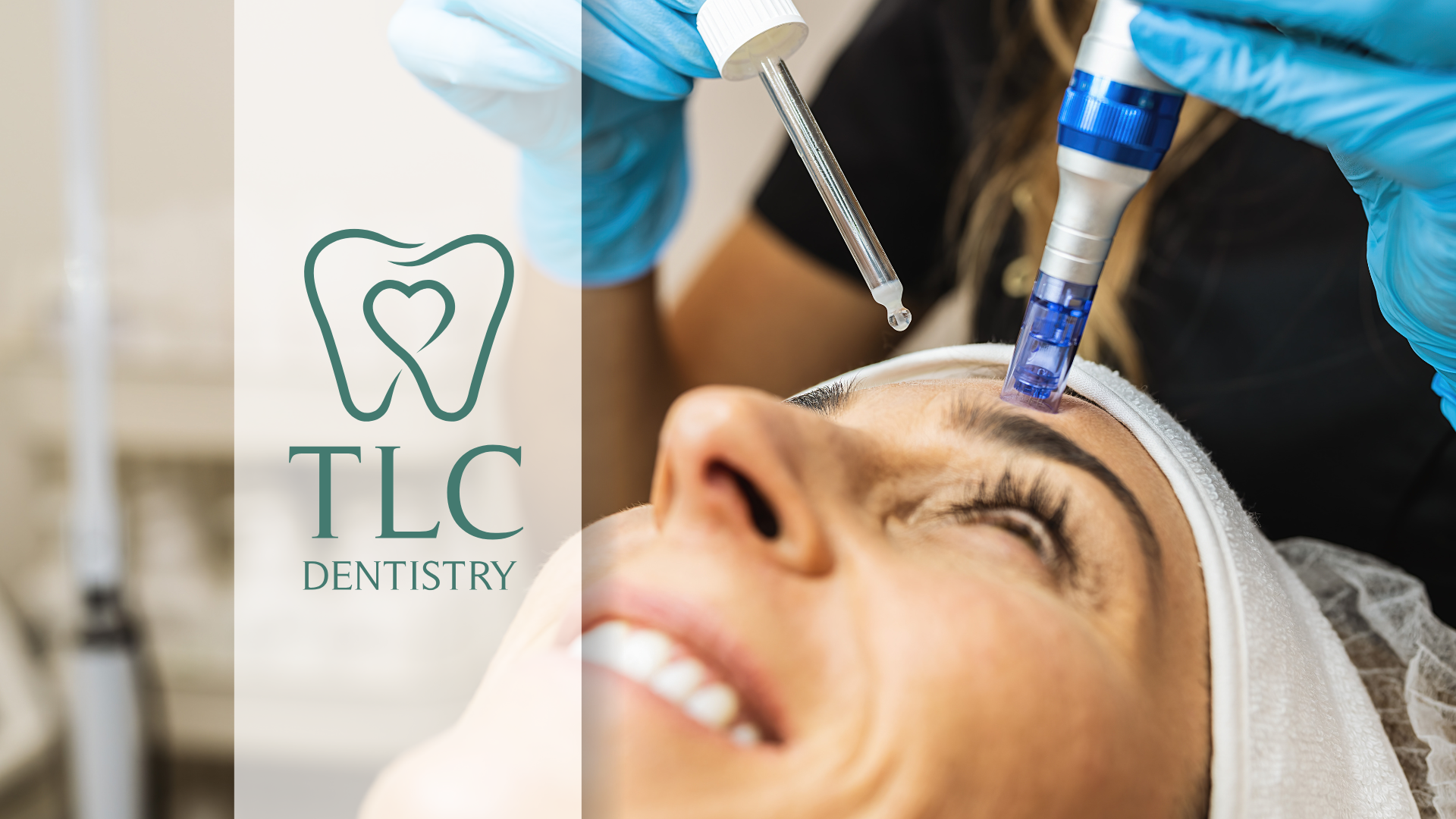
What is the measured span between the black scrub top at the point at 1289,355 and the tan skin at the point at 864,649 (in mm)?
451

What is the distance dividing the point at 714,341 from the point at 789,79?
2.08ft

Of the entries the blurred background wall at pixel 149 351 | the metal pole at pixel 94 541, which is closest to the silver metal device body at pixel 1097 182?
the blurred background wall at pixel 149 351

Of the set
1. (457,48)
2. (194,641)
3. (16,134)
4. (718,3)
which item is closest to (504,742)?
(718,3)

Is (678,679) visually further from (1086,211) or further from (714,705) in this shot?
(1086,211)

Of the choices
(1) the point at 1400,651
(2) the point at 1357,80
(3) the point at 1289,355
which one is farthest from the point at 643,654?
(3) the point at 1289,355

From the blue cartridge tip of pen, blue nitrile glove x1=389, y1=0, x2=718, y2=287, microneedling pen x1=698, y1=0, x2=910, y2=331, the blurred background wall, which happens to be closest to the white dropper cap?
microneedling pen x1=698, y1=0, x2=910, y2=331

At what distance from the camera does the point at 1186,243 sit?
105 centimetres

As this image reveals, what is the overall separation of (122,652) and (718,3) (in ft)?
3.79

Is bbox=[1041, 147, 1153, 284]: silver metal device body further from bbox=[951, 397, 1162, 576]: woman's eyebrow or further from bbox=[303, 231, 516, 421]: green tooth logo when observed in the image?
bbox=[303, 231, 516, 421]: green tooth logo

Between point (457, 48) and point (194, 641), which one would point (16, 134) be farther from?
point (457, 48)

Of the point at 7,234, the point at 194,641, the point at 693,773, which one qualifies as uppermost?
the point at 7,234

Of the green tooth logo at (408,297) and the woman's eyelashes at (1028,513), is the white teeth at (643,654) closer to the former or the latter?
the woman's eyelashes at (1028,513)

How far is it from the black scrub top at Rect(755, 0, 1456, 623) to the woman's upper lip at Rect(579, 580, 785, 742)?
65 cm

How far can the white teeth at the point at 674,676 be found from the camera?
0.50m
